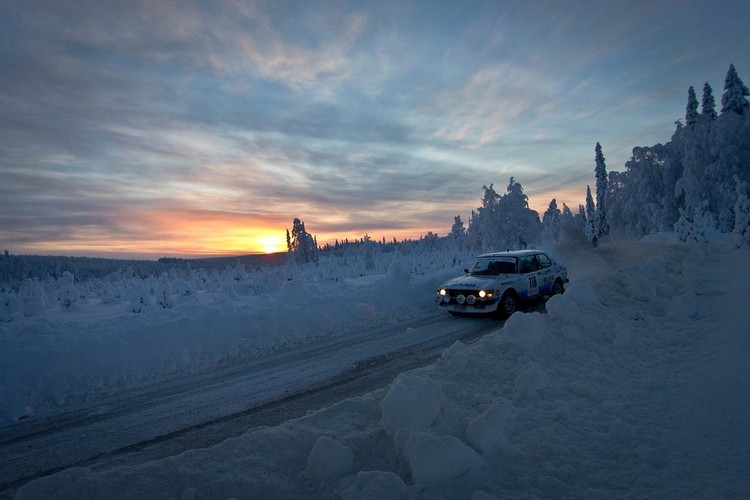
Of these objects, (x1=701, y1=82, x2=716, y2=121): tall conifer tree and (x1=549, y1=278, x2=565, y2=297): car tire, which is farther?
(x1=701, y1=82, x2=716, y2=121): tall conifer tree

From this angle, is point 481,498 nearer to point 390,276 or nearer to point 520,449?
point 520,449

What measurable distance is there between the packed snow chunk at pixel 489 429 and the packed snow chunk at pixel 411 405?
0.36m

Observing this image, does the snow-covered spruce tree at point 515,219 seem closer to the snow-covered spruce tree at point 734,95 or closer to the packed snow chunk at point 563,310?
the snow-covered spruce tree at point 734,95

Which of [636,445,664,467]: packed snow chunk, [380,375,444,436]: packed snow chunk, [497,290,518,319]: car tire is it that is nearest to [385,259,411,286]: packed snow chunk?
[497,290,518,319]: car tire

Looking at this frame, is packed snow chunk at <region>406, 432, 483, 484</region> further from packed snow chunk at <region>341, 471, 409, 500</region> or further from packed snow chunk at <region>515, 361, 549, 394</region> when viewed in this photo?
packed snow chunk at <region>515, 361, 549, 394</region>

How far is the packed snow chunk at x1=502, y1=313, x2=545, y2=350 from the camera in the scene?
5531 mm

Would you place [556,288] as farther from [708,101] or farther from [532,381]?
[708,101]

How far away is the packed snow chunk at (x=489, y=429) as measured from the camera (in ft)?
10.4

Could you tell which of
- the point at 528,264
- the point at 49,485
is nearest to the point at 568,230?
the point at 528,264

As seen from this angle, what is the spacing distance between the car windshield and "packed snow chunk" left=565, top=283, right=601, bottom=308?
3.89 metres

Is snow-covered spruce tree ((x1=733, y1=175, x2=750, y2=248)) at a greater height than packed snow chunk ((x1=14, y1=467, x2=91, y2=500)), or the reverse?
snow-covered spruce tree ((x1=733, y1=175, x2=750, y2=248))

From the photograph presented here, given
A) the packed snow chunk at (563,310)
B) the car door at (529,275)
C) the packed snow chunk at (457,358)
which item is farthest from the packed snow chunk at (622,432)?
the car door at (529,275)

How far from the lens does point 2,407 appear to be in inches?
245

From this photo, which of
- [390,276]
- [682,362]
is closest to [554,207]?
[390,276]
